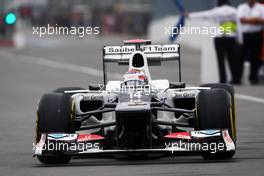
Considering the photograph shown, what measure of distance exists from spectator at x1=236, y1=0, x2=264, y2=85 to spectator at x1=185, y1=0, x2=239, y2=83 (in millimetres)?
170

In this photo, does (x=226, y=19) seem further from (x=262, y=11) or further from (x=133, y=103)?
(x=133, y=103)

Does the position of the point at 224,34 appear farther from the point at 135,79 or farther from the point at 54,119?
the point at 54,119

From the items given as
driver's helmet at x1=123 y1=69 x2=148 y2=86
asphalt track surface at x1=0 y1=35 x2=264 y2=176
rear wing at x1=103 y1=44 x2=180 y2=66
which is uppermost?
rear wing at x1=103 y1=44 x2=180 y2=66

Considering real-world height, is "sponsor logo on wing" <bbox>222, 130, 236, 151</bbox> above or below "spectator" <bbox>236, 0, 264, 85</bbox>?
below

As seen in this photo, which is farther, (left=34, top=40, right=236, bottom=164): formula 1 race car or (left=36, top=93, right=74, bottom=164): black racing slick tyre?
(left=36, top=93, right=74, bottom=164): black racing slick tyre

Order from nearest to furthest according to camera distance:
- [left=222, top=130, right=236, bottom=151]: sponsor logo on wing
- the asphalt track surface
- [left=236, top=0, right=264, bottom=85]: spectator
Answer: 1. the asphalt track surface
2. [left=222, top=130, right=236, bottom=151]: sponsor logo on wing
3. [left=236, top=0, right=264, bottom=85]: spectator

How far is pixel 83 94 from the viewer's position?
Result: 13562 millimetres

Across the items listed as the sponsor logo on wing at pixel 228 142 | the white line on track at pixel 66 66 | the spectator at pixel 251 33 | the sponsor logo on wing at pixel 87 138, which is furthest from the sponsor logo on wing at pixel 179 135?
the spectator at pixel 251 33

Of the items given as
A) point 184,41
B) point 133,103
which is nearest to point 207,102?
point 133,103

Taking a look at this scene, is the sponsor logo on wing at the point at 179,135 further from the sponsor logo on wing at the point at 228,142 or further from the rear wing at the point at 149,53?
the rear wing at the point at 149,53

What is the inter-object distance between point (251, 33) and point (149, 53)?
12269mm

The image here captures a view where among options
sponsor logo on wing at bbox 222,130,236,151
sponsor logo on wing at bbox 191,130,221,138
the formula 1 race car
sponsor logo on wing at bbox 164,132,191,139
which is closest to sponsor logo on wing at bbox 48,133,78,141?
the formula 1 race car

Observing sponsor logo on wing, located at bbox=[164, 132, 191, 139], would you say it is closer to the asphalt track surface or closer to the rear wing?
the asphalt track surface

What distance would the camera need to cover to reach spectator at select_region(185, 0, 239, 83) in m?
25.6
